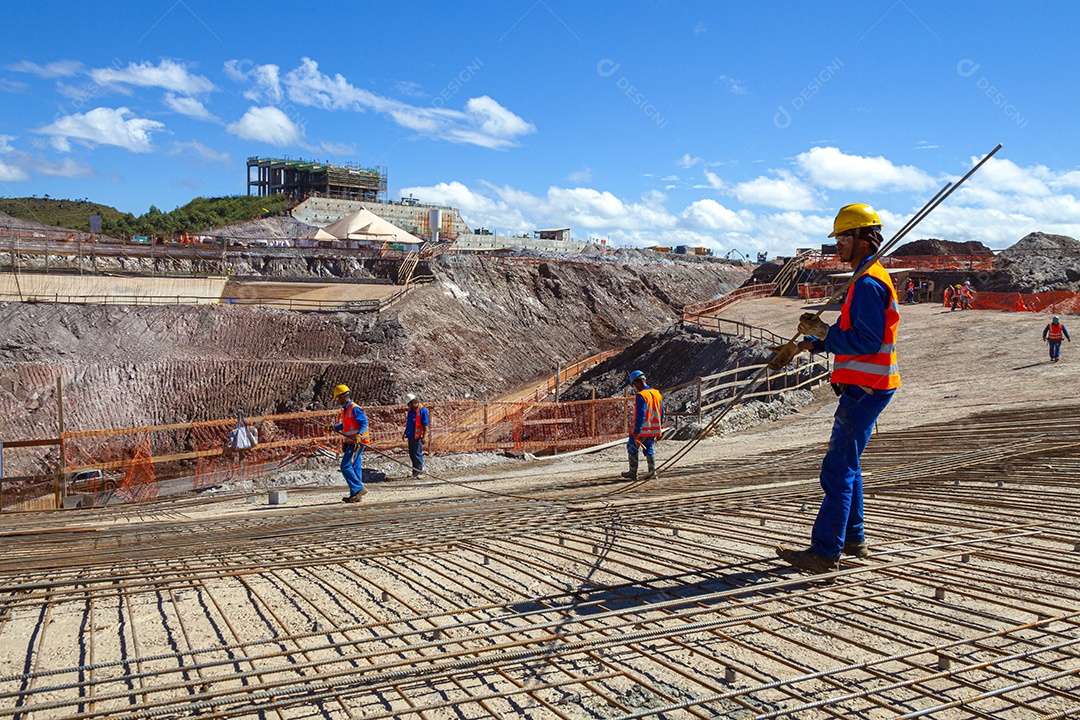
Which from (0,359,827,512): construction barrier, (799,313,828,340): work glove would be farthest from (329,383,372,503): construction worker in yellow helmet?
(799,313,828,340): work glove

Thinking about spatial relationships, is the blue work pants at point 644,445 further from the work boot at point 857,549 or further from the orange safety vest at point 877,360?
the orange safety vest at point 877,360

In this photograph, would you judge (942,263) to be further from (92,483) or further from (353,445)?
(92,483)

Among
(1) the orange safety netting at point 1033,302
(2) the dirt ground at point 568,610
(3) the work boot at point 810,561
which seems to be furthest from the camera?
(1) the orange safety netting at point 1033,302

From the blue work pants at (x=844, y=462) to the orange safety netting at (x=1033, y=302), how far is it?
2916 centimetres

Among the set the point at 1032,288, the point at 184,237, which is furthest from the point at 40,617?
the point at 184,237

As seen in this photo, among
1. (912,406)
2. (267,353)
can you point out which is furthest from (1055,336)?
(267,353)

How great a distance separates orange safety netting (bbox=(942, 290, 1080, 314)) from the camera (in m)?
28.4

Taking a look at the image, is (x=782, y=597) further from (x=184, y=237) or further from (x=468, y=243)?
(x=468, y=243)

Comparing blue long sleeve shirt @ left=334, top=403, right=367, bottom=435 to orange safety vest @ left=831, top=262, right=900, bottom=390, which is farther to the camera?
blue long sleeve shirt @ left=334, top=403, right=367, bottom=435

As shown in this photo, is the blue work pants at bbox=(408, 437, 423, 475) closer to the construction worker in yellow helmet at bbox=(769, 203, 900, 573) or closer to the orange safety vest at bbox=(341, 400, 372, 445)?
the orange safety vest at bbox=(341, 400, 372, 445)

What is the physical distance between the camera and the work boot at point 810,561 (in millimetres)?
4426

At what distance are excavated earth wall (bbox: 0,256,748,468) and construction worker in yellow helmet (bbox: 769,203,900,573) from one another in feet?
86.1

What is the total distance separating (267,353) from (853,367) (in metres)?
30.7

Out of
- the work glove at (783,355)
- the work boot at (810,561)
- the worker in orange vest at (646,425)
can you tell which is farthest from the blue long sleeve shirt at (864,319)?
the worker in orange vest at (646,425)
